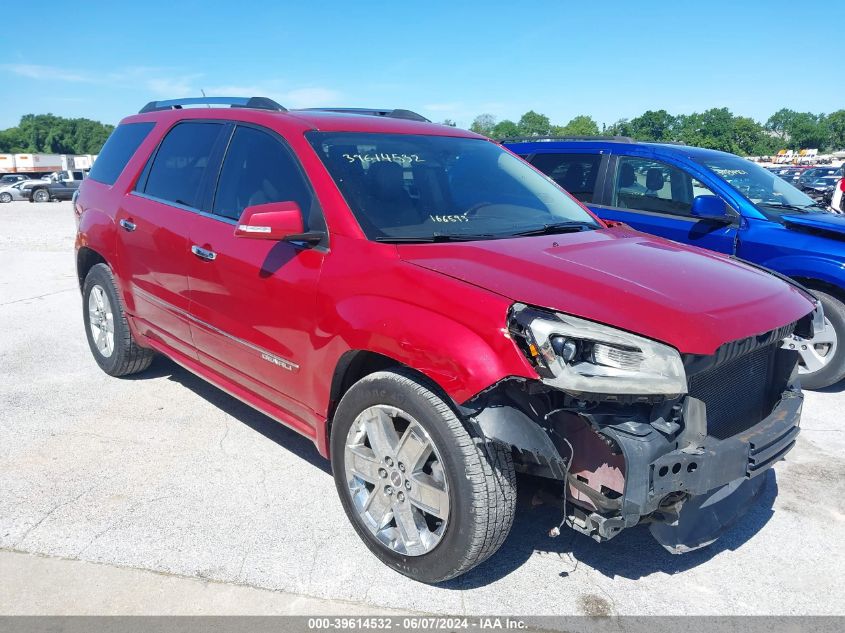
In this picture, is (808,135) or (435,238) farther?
(808,135)

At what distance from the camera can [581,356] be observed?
2414 mm

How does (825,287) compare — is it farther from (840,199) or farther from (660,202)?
(840,199)

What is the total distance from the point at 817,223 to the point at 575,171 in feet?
7.05

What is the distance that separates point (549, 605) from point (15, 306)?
7.25 metres

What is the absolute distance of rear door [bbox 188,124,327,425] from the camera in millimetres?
3219

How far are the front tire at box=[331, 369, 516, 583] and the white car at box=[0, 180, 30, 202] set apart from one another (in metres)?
42.9

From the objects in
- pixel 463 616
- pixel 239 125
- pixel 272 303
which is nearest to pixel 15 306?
pixel 239 125

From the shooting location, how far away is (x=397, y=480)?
2.85 m

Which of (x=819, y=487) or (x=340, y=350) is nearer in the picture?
(x=340, y=350)

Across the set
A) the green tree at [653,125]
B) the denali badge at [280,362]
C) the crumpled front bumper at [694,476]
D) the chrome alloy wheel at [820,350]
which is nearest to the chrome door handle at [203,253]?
the denali badge at [280,362]

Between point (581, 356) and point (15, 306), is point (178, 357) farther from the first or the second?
point (15, 306)

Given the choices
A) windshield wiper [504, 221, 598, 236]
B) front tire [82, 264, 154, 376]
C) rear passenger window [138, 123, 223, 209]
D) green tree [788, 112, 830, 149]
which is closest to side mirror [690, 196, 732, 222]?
windshield wiper [504, 221, 598, 236]

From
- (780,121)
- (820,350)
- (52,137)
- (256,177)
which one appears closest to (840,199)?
(820,350)

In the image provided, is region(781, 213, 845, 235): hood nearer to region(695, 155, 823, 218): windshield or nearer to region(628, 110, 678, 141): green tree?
region(695, 155, 823, 218): windshield
